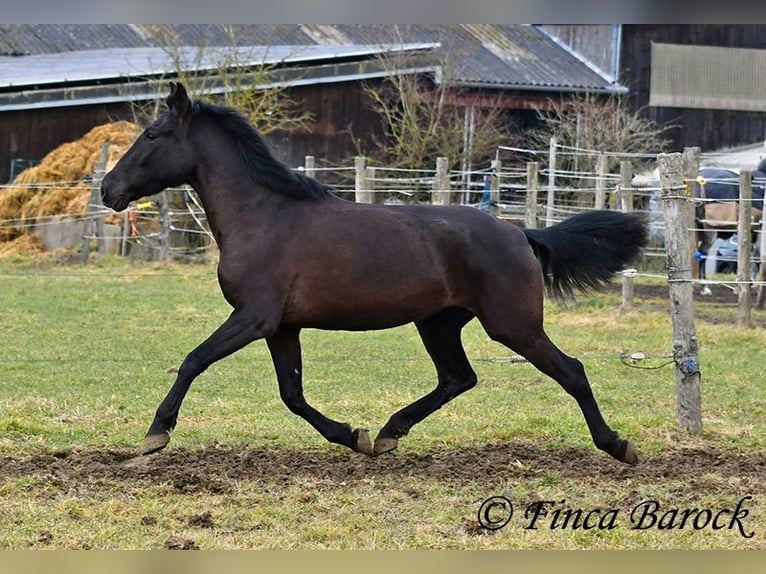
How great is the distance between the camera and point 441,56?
27406mm

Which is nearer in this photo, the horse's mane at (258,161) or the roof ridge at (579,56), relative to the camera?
the horse's mane at (258,161)

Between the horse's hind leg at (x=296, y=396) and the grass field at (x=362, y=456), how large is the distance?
159 millimetres

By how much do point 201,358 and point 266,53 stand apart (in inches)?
767

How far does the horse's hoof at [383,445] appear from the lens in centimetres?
707

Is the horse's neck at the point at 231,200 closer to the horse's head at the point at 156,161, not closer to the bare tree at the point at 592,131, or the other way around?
the horse's head at the point at 156,161

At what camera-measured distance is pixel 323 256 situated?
6.71 meters

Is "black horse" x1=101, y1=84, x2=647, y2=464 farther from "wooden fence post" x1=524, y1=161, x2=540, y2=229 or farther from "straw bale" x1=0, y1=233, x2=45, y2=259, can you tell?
"straw bale" x1=0, y1=233, x2=45, y2=259

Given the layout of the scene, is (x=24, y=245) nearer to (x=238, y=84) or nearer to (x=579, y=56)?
(x=238, y=84)

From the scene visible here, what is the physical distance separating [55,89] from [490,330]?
69.1 ft

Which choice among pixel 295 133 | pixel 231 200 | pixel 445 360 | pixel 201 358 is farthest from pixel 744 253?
pixel 295 133

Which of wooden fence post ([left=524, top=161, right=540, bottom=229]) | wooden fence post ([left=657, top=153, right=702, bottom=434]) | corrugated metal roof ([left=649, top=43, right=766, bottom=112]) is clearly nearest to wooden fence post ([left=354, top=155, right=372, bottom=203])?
wooden fence post ([left=524, top=161, right=540, bottom=229])

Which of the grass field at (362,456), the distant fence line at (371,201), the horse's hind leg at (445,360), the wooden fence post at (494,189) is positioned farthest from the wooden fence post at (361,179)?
the horse's hind leg at (445,360)

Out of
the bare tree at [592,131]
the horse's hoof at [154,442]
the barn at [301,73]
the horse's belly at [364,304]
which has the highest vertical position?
the barn at [301,73]

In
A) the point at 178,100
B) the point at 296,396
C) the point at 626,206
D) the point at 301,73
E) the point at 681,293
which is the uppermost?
the point at 301,73
